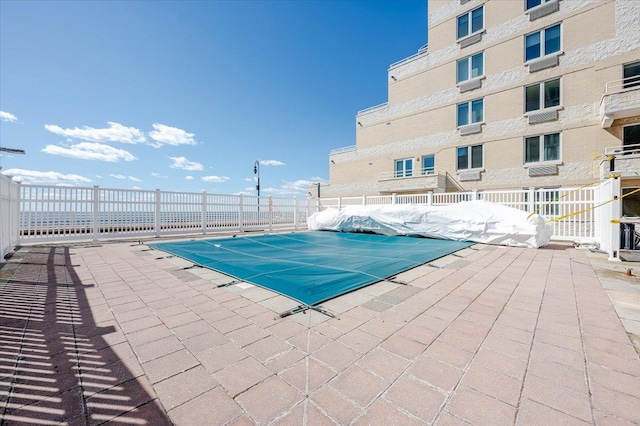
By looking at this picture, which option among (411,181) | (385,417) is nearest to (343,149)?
(411,181)

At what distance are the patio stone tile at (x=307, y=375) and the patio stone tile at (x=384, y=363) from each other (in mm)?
246

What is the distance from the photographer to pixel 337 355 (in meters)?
1.73

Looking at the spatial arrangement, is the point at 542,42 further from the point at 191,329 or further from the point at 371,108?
the point at 191,329

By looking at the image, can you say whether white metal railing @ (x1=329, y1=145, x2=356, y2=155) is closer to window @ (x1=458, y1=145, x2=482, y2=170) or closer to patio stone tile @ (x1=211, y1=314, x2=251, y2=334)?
window @ (x1=458, y1=145, x2=482, y2=170)

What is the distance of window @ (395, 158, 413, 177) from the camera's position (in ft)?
58.0

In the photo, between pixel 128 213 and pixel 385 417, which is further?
pixel 128 213

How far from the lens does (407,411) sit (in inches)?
49.0

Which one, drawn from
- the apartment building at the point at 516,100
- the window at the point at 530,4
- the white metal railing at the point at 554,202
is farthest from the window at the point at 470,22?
the white metal railing at the point at 554,202

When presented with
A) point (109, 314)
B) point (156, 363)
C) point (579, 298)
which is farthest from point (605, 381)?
point (109, 314)

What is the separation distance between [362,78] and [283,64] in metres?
7.32

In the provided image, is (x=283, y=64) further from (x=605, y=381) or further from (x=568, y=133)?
(x=605, y=381)

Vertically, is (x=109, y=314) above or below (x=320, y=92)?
below

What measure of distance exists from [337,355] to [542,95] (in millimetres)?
16775

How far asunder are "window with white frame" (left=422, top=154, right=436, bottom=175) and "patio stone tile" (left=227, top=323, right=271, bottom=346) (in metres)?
16.3
